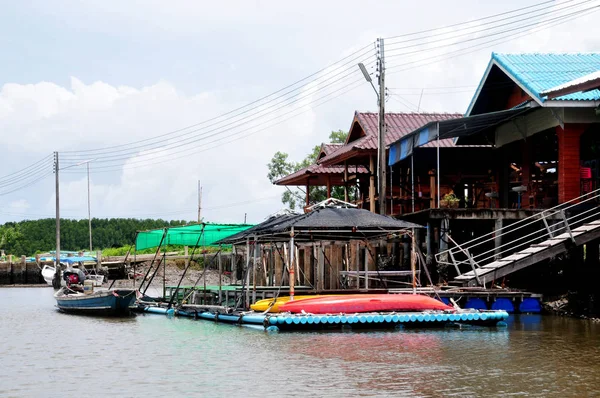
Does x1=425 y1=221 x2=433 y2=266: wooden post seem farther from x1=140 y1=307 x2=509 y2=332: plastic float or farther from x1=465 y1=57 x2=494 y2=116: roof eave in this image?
x1=140 y1=307 x2=509 y2=332: plastic float

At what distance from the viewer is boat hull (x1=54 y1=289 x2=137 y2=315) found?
104 ft

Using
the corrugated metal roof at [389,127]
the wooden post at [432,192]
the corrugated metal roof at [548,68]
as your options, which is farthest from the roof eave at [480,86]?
the wooden post at [432,192]

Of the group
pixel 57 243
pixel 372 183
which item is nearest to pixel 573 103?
pixel 372 183

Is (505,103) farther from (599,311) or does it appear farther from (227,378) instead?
(227,378)

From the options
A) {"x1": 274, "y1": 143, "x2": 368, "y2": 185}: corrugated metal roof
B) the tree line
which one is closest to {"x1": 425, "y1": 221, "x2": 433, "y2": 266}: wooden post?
{"x1": 274, "y1": 143, "x2": 368, "y2": 185}: corrugated metal roof

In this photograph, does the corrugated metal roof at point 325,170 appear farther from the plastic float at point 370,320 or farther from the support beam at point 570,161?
the plastic float at point 370,320

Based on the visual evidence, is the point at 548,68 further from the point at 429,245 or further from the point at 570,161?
the point at 429,245

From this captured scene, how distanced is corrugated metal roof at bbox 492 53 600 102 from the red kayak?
7.96m

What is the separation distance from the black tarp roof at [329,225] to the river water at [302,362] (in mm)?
2975

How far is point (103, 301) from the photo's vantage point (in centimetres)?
3209

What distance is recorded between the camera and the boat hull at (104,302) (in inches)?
1243

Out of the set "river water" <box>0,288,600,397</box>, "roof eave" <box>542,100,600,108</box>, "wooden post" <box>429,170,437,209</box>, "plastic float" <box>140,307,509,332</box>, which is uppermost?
"roof eave" <box>542,100,600,108</box>

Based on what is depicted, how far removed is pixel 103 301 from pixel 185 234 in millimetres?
4528

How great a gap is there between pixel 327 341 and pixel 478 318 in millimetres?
4991
